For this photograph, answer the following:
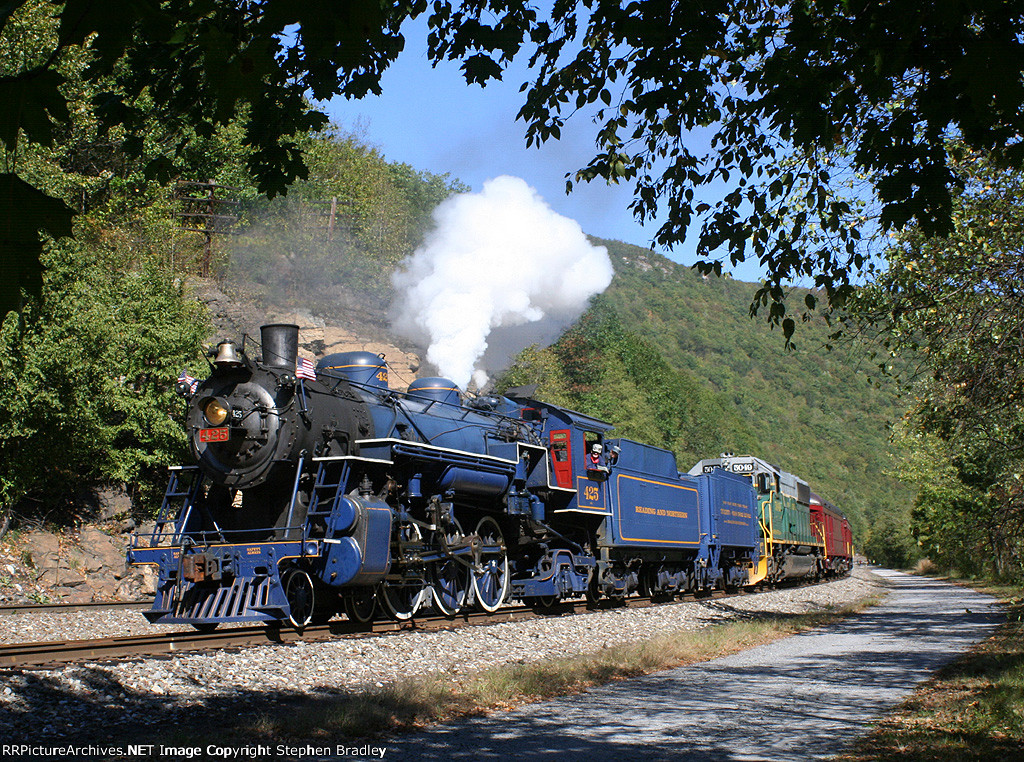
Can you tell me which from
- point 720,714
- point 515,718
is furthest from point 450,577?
point 720,714

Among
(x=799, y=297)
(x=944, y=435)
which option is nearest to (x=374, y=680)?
(x=944, y=435)

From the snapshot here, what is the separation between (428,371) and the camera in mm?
43250

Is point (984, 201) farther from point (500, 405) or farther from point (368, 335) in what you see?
point (368, 335)

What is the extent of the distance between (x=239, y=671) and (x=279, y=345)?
5.75 meters

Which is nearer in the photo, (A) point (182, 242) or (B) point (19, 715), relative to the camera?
(B) point (19, 715)

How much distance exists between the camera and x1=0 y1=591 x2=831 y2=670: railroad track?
8289 mm

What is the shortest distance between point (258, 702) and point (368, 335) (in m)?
38.5

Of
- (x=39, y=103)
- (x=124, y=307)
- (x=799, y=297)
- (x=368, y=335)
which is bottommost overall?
(x=39, y=103)

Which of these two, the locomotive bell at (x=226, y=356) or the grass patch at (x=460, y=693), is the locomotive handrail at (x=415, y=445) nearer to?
the locomotive bell at (x=226, y=356)

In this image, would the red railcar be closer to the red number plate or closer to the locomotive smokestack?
the locomotive smokestack

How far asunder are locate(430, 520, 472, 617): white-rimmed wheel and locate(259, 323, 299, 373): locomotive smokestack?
3599mm

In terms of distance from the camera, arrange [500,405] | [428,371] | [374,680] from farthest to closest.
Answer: [428,371] → [500,405] → [374,680]

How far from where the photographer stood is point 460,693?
7496 mm

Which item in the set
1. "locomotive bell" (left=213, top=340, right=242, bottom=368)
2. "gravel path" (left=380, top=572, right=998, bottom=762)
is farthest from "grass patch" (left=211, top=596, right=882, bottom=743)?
"locomotive bell" (left=213, top=340, right=242, bottom=368)
